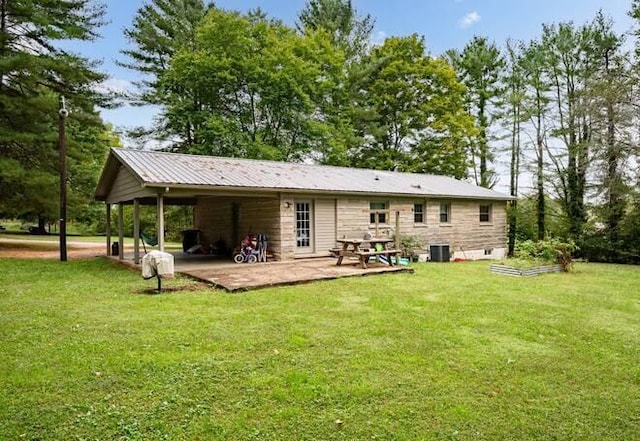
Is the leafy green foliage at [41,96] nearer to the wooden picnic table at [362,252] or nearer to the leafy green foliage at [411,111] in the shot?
the wooden picnic table at [362,252]

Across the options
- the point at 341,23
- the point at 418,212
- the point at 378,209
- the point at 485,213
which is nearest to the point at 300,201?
the point at 378,209

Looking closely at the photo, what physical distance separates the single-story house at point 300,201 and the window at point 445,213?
1.5 inches

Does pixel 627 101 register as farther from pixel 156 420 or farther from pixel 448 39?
pixel 156 420

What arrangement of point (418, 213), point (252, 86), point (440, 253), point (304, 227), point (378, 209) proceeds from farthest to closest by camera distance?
point (252, 86) → point (418, 213) → point (378, 209) → point (440, 253) → point (304, 227)

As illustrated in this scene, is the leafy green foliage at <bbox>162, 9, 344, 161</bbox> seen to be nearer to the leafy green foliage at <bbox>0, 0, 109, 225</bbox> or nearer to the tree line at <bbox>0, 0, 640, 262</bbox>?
the tree line at <bbox>0, 0, 640, 262</bbox>

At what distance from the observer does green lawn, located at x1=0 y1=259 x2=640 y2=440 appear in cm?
279

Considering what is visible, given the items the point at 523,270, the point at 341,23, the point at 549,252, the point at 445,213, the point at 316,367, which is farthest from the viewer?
the point at 341,23

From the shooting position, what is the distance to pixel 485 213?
55.9 feet

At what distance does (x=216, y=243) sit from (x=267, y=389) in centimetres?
1154

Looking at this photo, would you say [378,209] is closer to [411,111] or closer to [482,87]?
[411,111]

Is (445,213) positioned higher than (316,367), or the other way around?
(445,213)

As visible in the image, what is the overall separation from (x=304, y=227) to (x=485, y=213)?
8.95 meters

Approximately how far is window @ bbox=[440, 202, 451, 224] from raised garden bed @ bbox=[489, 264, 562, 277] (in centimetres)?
522

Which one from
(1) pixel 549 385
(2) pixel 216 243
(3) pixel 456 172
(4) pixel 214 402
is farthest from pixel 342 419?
(3) pixel 456 172
